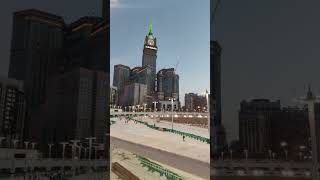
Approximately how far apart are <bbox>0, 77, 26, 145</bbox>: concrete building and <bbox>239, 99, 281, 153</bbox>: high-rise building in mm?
5119

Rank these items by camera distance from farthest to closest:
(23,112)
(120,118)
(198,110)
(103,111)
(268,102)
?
(198,110) → (120,118) → (268,102) → (103,111) → (23,112)

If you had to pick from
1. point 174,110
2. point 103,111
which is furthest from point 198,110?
point 103,111

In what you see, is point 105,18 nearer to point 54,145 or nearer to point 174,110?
point 54,145

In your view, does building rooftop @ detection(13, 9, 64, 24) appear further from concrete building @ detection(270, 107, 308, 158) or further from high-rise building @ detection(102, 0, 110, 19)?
concrete building @ detection(270, 107, 308, 158)

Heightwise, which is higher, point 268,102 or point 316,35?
point 316,35

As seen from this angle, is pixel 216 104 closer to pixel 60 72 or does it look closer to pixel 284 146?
pixel 284 146

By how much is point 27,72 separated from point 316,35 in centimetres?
559

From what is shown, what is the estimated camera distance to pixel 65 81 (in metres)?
7.53

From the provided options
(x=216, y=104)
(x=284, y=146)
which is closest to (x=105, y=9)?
(x=216, y=104)

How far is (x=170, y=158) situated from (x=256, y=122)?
9801mm

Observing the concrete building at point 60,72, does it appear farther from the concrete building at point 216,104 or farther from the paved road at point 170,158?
the paved road at point 170,158

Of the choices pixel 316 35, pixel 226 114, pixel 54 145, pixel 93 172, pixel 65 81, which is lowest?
pixel 93 172

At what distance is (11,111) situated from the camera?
6.63 meters

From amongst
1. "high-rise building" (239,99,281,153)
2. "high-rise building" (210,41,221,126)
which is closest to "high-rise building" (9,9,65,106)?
"high-rise building" (210,41,221,126)
